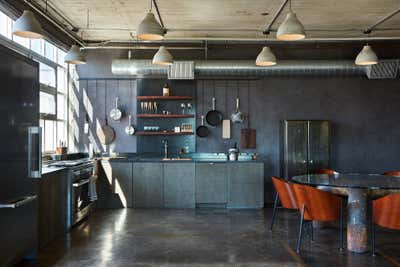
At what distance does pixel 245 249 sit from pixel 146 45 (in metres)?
4.99

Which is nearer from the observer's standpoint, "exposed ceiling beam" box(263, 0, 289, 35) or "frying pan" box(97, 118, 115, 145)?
"exposed ceiling beam" box(263, 0, 289, 35)

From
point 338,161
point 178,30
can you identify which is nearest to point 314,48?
point 338,161

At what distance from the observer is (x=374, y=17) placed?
6.59 metres

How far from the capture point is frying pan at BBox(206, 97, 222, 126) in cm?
809

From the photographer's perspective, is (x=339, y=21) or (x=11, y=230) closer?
(x=11, y=230)

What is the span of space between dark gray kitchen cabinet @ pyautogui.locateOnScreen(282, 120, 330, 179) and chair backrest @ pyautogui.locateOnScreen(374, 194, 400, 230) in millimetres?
3196

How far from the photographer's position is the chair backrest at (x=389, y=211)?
4.11 meters

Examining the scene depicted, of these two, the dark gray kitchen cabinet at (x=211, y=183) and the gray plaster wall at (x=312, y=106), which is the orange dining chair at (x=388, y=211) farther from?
the gray plaster wall at (x=312, y=106)

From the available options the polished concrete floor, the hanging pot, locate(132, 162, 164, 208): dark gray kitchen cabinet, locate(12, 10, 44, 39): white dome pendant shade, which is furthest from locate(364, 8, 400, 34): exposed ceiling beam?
locate(12, 10, 44, 39): white dome pendant shade

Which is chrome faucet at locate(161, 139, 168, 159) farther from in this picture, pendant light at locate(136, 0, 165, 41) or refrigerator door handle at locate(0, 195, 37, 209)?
refrigerator door handle at locate(0, 195, 37, 209)

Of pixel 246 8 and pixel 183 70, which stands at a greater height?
pixel 246 8

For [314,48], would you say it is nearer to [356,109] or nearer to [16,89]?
[356,109]

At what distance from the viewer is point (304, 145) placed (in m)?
7.50

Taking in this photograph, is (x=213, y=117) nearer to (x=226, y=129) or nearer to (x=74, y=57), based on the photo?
(x=226, y=129)
